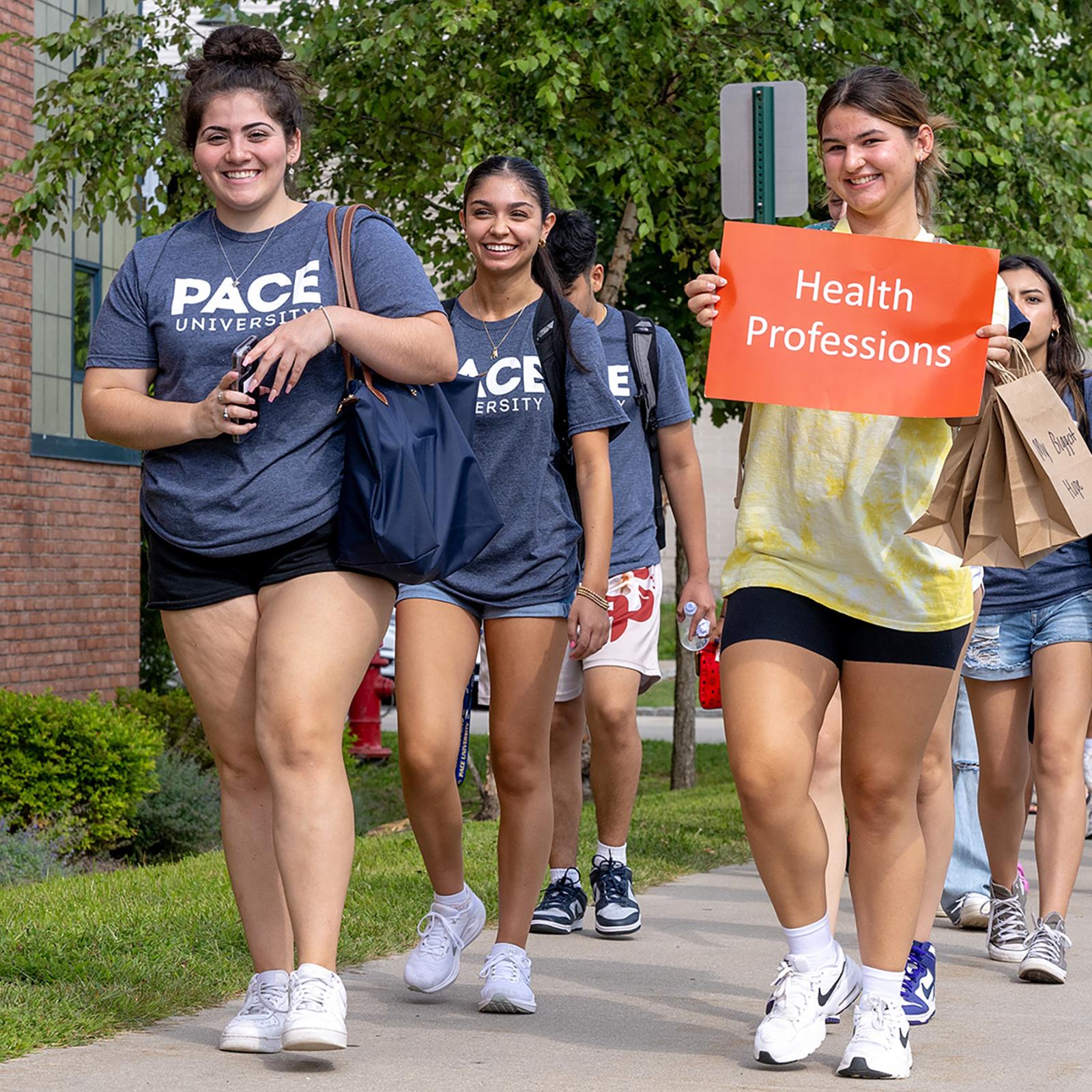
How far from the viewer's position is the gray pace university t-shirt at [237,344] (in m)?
4.11

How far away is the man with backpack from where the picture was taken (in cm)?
652

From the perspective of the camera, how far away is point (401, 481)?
407 centimetres

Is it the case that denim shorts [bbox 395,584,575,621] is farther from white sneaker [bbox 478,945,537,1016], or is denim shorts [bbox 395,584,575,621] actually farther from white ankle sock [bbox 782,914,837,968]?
white ankle sock [bbox 782,914,837,968]

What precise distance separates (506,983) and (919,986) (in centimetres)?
111

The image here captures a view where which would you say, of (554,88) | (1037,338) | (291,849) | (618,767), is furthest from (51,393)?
(291,849)

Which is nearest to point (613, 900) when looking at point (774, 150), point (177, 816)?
point (774, 150)

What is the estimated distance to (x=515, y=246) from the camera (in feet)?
17.5

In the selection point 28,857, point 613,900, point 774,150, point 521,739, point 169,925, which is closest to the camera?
point 521,739

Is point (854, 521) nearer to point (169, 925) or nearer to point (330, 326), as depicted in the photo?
point (330, 326)

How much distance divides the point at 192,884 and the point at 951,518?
407cm

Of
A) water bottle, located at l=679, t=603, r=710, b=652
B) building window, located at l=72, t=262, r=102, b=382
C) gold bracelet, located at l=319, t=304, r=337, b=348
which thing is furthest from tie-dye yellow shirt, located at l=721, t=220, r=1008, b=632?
building window, located at l=72, t=262, r=102, b=382

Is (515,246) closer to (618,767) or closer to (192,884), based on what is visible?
(618,767)

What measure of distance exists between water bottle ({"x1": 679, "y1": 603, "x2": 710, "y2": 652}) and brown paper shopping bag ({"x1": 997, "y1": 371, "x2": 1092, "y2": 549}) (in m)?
1.95

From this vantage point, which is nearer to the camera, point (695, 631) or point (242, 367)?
point (242, 367)
